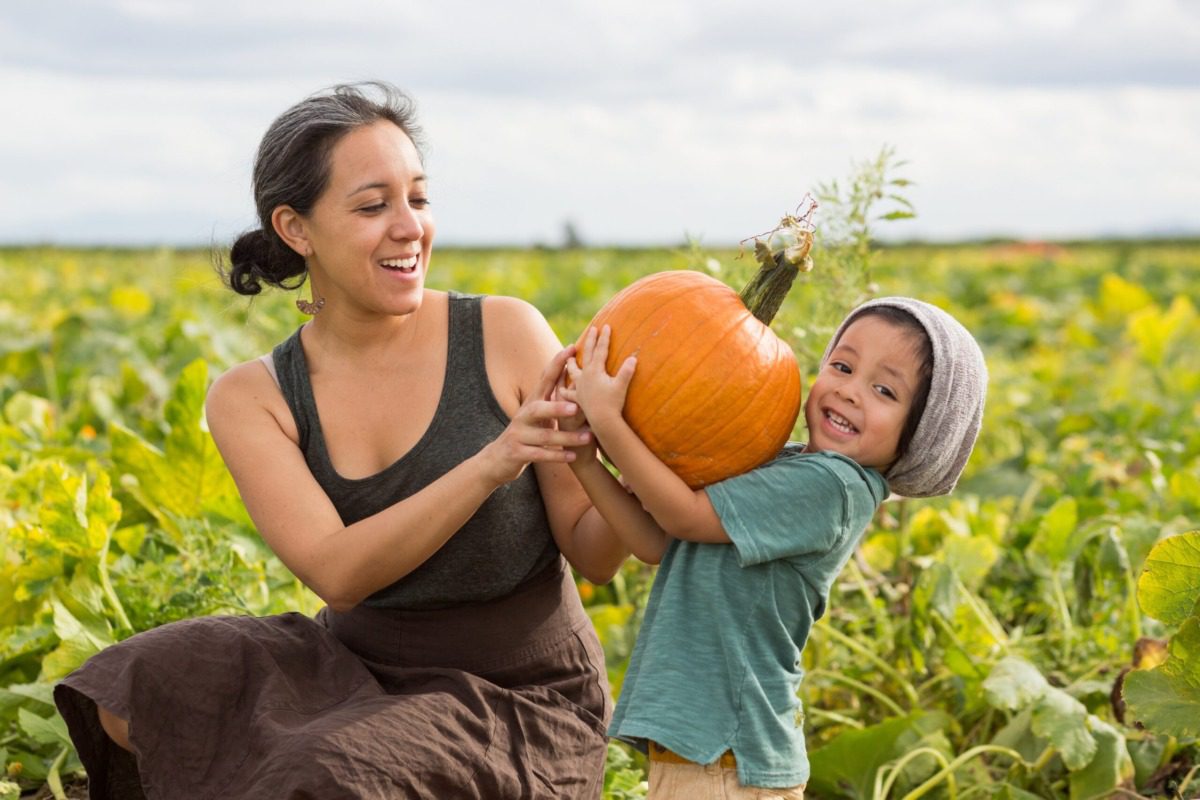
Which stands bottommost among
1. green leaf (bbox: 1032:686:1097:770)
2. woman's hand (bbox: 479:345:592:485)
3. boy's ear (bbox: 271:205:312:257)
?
green leaf (bbox: 1032:686:1097:770)

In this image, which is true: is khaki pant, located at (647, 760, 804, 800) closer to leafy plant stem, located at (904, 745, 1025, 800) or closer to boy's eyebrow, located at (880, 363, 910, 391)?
boy's eyebrow, located at (880, 363, 910, 391)

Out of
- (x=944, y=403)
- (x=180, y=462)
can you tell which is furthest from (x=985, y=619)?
(x=180, y=462)

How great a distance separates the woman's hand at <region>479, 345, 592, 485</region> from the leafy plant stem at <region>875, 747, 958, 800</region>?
1005 millimetres

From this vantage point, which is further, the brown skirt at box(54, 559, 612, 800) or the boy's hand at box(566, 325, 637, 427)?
the brown skirt at box(54, 559, 612, 800)

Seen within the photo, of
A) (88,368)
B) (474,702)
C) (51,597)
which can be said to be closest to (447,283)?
(88,368)

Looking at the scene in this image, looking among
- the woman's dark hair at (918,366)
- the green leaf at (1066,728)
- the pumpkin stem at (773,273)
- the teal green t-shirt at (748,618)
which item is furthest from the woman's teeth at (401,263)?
the green leaf at (1066,728)

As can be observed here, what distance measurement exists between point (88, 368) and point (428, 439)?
12.9 feet

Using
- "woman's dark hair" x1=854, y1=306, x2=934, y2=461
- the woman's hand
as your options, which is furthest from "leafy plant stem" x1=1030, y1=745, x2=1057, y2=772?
the woman's hand

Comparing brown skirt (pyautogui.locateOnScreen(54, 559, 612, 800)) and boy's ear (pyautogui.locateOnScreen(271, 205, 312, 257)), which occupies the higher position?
boy's ear (pyautogui.locateOnScreen(271, 205, 312, 257))

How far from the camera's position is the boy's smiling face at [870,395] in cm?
199

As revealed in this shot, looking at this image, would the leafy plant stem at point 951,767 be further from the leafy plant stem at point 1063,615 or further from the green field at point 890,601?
the leafy plant stem at point 1063,615

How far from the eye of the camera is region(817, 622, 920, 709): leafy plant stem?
2.97m

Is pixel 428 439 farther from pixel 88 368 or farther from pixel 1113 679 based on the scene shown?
pixel 88 368

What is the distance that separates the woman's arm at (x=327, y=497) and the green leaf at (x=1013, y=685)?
959 mm
